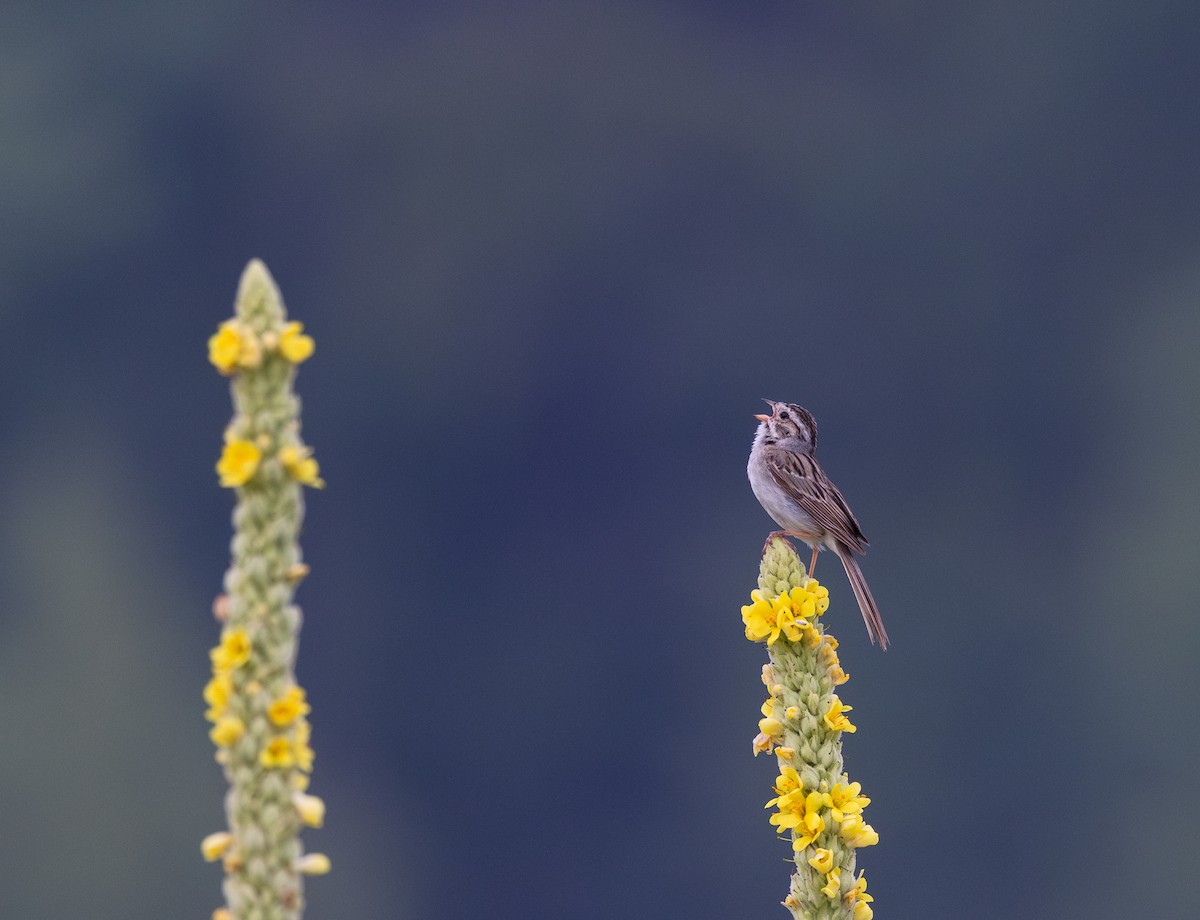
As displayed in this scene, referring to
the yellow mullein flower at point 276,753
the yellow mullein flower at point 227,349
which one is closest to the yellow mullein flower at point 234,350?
the yellow mullein flower at point 227,349

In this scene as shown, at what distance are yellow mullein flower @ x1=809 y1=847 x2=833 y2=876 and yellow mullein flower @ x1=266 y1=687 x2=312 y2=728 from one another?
→ 2245 mm

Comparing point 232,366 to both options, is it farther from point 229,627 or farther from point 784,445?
point 784,445

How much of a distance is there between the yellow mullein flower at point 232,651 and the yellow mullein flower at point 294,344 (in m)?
0.50

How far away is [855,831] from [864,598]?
Answer: 658 cm

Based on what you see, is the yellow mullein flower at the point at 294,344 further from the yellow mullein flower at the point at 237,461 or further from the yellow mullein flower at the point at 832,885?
the yellow mullein flower at the point at 832,885

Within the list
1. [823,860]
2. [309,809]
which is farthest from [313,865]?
[823,860]

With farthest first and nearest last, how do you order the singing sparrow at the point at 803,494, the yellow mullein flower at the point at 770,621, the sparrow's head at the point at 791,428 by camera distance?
the sparrow's head at the point at 791,428 → the singing sparrow at the point at 803,494 → the yellow mullein flower at the point at 770,621

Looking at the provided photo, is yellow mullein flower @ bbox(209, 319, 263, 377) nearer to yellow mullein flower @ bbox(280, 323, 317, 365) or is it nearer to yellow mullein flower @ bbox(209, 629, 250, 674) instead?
yellow mullein flower @ bbox(280, 323, 317, 365)

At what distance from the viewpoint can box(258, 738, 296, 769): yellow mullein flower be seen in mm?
2684

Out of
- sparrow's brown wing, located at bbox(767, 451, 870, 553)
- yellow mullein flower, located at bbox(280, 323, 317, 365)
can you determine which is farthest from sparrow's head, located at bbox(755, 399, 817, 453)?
yellow mullein flower, located at bbox(280, 323, 317, 365)

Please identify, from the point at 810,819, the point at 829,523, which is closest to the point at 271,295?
the point at 810,819

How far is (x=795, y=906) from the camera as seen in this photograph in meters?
4.57

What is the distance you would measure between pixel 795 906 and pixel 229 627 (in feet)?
8.04

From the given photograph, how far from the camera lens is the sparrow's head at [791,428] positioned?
12.5m
